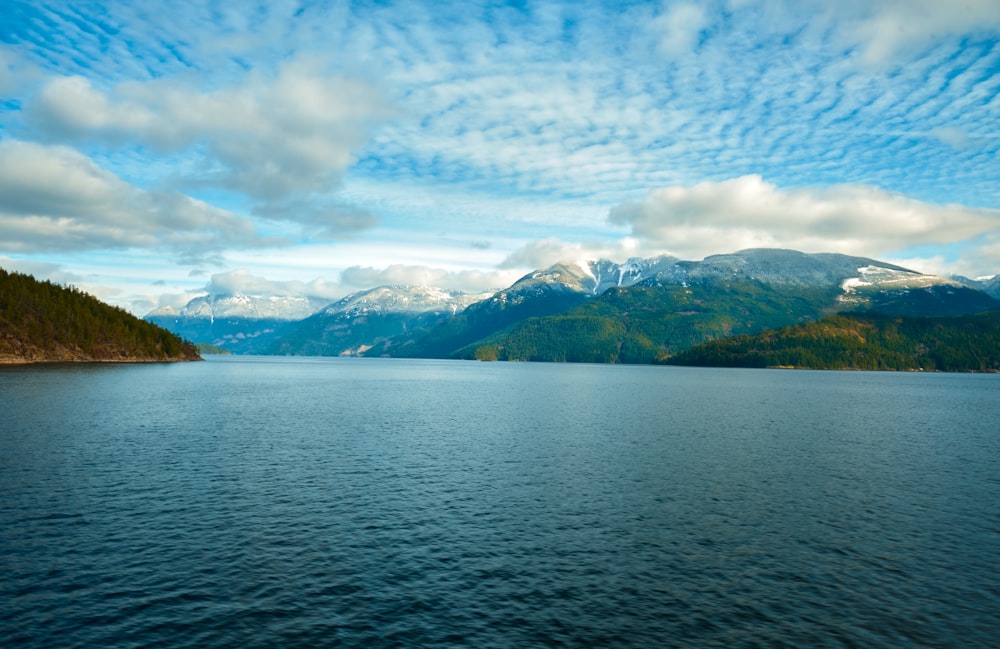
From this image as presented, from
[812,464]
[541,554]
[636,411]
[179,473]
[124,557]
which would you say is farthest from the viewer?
[636,411]

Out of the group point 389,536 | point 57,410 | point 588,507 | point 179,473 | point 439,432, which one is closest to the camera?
point 389,536

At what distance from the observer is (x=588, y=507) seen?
50156 mm

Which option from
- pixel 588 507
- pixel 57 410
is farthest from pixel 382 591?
pixel 57 410

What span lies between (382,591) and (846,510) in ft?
135

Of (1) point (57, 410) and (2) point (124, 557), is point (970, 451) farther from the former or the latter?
(1) point (57, 410)

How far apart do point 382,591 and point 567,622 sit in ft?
34.6

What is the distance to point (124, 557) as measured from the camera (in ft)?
119

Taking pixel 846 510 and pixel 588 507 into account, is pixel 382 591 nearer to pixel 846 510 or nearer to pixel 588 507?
pixel 588 507

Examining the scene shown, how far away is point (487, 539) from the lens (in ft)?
137

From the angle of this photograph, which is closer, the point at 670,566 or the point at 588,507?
the point at 670,566

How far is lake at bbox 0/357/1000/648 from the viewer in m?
28.8

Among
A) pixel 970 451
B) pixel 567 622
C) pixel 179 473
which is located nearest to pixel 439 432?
pixel 179 473

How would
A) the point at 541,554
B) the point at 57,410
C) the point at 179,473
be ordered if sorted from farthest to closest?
the point at 57,410 < the point at 179,473 < the point at 541,554

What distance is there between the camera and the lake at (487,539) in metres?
28.8
